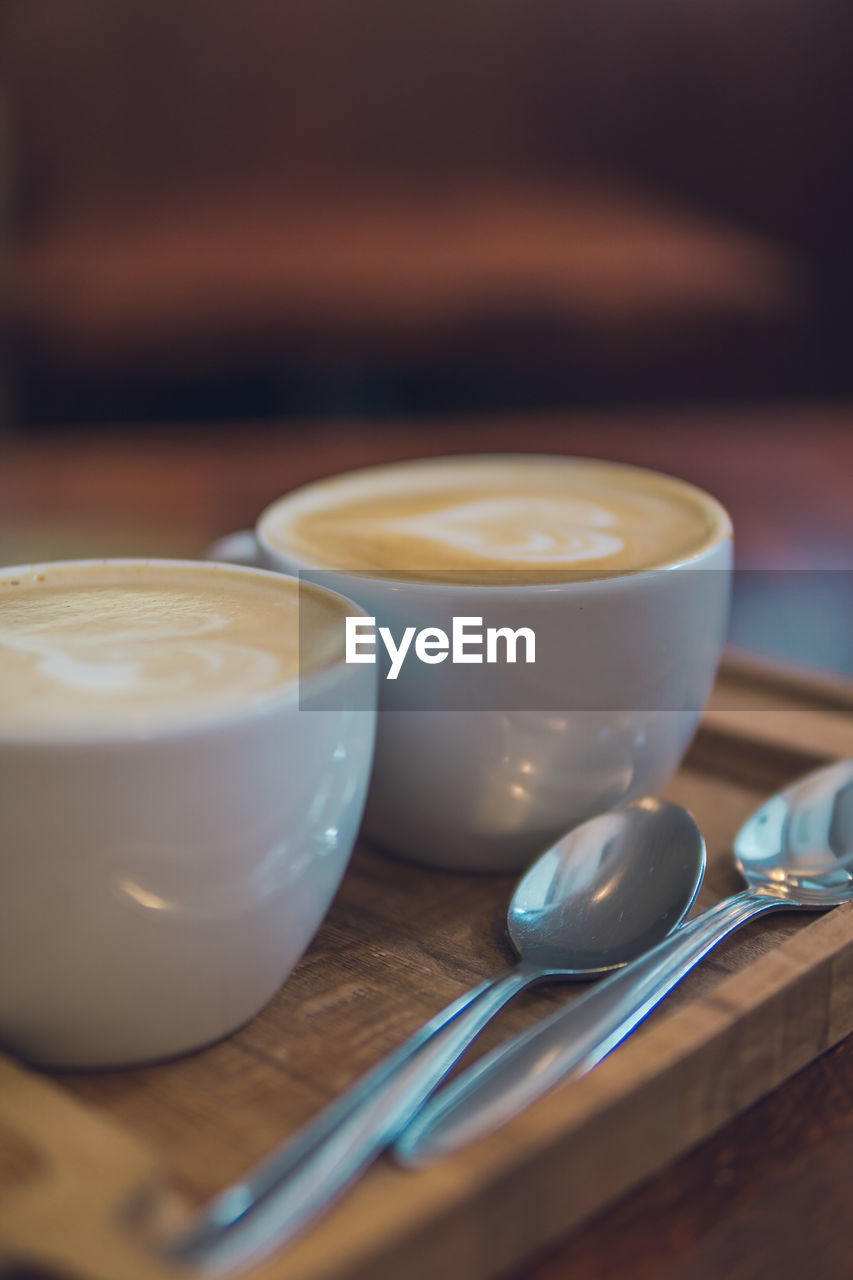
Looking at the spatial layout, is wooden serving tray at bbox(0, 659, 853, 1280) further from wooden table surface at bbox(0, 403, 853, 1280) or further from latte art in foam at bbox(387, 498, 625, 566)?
latte art in foam at bbox(387, 498, 625, 566)

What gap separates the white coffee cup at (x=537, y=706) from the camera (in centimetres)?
53

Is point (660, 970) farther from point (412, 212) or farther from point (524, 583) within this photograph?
point (412, 212)

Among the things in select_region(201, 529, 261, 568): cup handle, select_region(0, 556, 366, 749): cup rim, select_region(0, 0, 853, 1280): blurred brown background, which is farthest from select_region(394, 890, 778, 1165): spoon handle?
select_region(0, 0, 853, 1280): blurred brown background

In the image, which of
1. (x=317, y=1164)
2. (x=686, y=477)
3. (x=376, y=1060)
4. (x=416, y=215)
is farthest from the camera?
(x=416, y=215)

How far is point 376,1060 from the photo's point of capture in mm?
452

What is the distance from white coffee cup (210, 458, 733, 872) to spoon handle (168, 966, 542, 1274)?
0.15m

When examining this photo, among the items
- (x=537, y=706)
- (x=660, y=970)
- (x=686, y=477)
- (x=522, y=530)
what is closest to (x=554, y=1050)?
(x=660, y=970)

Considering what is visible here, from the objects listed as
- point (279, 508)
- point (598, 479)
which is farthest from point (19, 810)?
point (598, 479)

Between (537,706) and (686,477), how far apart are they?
2.27ft

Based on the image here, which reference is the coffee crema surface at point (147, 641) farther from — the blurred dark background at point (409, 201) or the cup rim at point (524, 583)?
the blurred dark background at point (409, 201)

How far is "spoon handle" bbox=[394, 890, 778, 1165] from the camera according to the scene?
0.36 metres

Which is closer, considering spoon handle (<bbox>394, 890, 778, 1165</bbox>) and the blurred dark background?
spoon handle (<bbox>394, 890, 778, 1165</bbox>)

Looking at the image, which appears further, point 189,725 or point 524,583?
point 524,583

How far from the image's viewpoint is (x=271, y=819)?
0.43 metres
